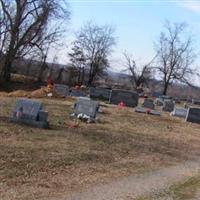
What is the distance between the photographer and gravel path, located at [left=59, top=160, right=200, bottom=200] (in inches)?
330

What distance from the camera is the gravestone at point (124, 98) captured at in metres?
33.5

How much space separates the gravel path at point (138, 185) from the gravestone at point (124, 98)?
2105 cm

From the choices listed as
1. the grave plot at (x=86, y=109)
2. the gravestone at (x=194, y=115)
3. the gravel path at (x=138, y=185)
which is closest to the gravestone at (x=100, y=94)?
the gravestone at (x=194, y=115)

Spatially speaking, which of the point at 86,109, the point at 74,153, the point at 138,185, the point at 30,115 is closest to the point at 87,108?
the point at 86,109

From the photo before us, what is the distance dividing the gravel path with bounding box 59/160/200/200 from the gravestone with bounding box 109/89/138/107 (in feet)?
69.1

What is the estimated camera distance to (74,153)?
37.7 ft

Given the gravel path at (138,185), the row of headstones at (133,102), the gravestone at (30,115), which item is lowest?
the gravel path at (138,185)

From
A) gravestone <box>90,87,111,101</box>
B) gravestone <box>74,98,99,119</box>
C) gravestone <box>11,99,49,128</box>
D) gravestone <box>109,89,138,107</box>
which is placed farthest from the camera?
gravestone <box>90,87,111,101</box>

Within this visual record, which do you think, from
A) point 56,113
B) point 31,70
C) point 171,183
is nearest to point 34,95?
point 56,113

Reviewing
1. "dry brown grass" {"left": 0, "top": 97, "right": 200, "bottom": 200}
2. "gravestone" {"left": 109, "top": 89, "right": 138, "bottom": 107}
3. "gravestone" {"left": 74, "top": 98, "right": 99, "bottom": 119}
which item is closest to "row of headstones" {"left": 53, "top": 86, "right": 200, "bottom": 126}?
"gravestone" {"left": 109, "top": 89, "right": 138, "bottom": 107}

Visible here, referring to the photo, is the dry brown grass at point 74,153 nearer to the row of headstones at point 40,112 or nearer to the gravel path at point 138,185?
the gravel path at point 138,185

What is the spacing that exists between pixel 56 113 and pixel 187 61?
61389 mm

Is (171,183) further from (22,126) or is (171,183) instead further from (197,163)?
(22,126)

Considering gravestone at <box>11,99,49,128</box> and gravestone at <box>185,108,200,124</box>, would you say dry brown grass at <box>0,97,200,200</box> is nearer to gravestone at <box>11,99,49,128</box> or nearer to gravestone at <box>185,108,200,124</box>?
gravestone at <box>11,99,49,128</box>
